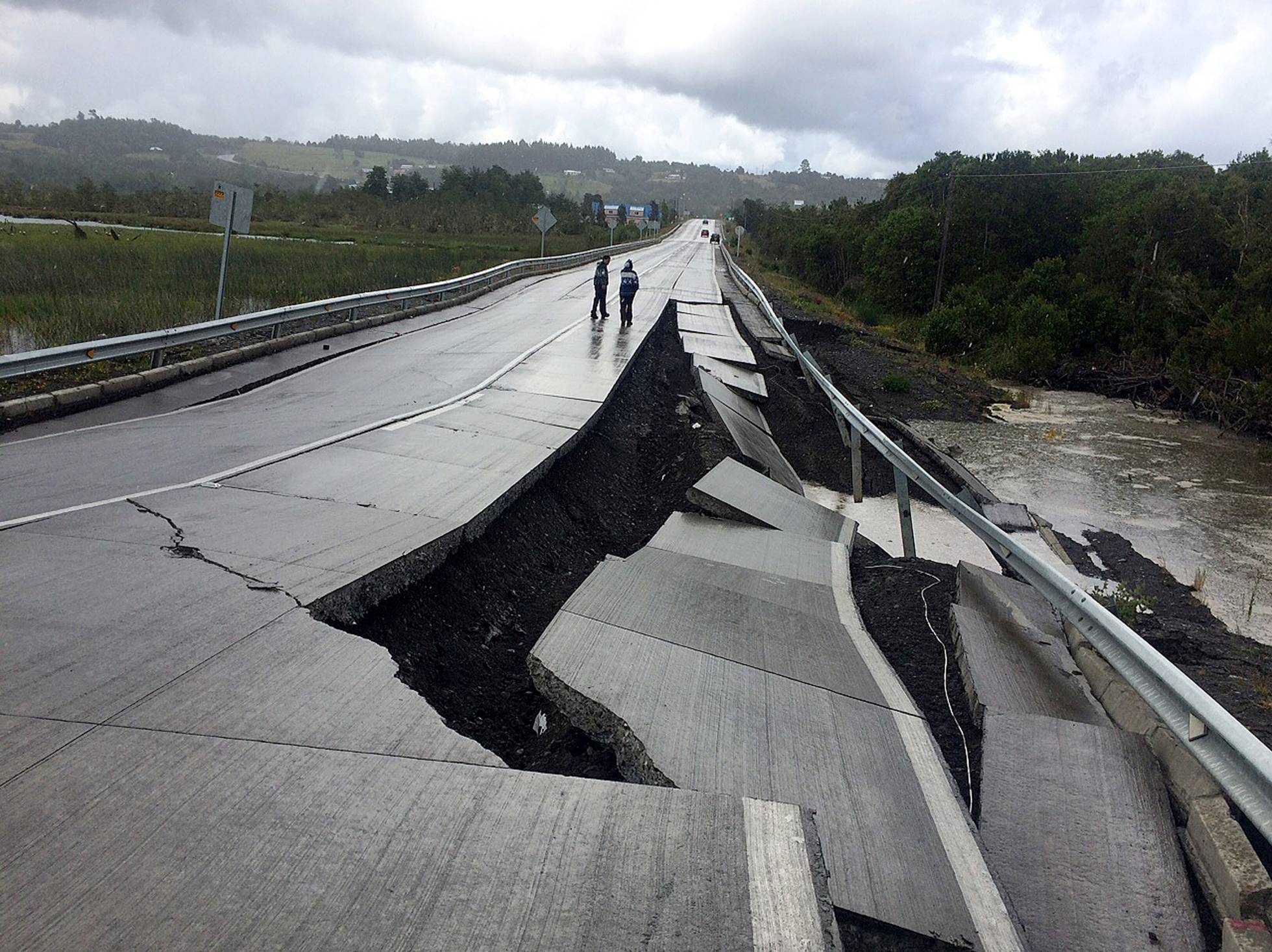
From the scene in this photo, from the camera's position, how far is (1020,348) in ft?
95.8

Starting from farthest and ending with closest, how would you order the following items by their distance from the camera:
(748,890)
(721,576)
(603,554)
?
(603,554)
(721,576)
(748,890)

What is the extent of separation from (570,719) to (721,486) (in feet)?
14.5

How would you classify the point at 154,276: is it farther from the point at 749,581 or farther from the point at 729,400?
the point at 749,581

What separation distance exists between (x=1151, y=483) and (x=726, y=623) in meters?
14.4

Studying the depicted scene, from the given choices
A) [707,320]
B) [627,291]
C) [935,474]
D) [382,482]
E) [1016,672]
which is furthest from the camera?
[707,320]

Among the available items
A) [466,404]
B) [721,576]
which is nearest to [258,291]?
[466,404]

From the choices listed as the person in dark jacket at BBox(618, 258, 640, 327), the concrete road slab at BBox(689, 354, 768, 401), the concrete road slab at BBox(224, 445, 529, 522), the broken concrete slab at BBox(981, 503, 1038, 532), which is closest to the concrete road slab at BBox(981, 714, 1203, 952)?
the concrete road slab at BBox(224, 445, 529, 522)

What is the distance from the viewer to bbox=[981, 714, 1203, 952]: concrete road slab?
3268mm

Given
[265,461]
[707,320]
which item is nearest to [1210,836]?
[265,461]

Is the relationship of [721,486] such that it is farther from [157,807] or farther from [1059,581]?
[157,807]

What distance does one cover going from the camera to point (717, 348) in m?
20.9

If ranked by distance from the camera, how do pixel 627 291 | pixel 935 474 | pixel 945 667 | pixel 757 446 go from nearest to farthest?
pixel 945 667
pixel 757 446
pixel 935 474
pixel 627 291

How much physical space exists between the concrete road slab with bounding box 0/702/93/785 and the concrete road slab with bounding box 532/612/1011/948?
202cm

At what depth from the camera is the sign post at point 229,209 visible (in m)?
14.4
